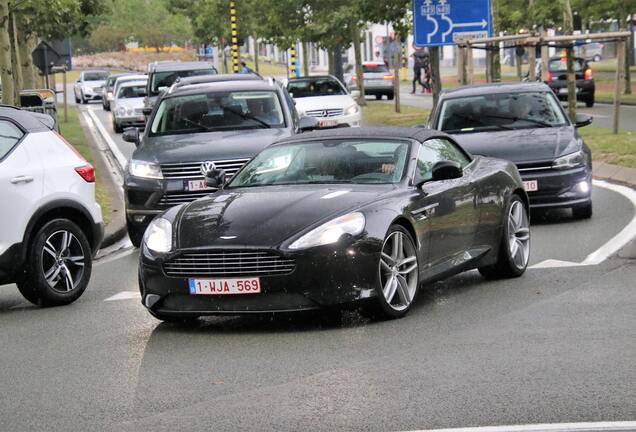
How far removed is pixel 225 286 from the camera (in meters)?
9.34

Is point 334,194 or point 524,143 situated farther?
point 524,143

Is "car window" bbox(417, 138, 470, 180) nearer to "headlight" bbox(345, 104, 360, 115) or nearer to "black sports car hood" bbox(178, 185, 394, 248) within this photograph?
"black sports car hood" bbox(178, 185, 394, 248)

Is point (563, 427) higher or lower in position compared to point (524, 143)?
higher

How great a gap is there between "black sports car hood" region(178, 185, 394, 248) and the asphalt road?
2.11ft

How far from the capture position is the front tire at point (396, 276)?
9581mm

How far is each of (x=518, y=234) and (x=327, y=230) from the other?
3.10 metres

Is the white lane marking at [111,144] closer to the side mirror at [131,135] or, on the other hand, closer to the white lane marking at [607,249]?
the side mirror at [131,135]

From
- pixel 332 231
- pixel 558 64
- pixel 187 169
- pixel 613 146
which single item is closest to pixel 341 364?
pixel 332 231

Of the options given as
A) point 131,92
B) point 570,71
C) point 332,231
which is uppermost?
point 332,231

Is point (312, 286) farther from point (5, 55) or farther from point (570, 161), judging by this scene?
point (5, 55)

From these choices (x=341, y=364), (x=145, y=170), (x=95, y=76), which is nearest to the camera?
(x=341, y=364)

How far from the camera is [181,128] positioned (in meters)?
16.8

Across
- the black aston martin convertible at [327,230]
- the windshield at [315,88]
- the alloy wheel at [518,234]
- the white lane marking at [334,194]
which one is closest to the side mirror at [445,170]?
the black aston martin convertible at [327,230]

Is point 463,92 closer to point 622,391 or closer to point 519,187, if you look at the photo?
point 519,187
